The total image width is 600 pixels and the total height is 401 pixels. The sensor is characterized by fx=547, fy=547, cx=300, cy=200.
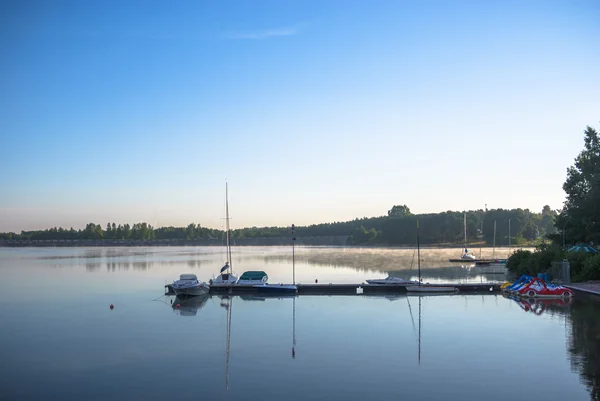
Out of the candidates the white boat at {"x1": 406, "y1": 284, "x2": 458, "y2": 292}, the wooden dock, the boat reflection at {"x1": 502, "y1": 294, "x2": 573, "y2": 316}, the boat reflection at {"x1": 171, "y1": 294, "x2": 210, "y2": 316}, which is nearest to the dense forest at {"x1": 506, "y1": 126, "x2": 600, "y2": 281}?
the boat reflection at {"x1": 502, "y1": 294, "x2": 573, "y2": 316}

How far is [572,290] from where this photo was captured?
157 feet

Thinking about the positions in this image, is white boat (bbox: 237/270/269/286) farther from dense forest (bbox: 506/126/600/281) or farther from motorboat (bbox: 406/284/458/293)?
dense forest (bbox: 506/126/600/281)

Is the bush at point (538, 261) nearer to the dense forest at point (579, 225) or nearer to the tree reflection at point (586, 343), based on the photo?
the dense forest at point (579, 225)

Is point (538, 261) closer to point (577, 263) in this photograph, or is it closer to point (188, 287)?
point (577, 263)

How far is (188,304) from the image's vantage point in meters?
47.2

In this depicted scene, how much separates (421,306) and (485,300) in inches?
259

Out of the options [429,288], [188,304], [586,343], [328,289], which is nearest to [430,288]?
[429,288]

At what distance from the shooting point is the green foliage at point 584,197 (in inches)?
2375

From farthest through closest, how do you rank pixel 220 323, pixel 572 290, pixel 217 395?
pixel 572 290 → pixel 220 323 → pixel 217 395

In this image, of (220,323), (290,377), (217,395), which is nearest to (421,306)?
(220,323)

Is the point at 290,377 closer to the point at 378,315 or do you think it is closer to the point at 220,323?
the point at 220,323

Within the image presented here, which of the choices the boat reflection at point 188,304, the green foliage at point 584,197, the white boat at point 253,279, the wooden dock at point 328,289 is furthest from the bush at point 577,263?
the boat reflection at point 188,304

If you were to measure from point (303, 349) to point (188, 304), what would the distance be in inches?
830

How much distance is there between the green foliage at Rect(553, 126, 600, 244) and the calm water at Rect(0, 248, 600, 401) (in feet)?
65.9
